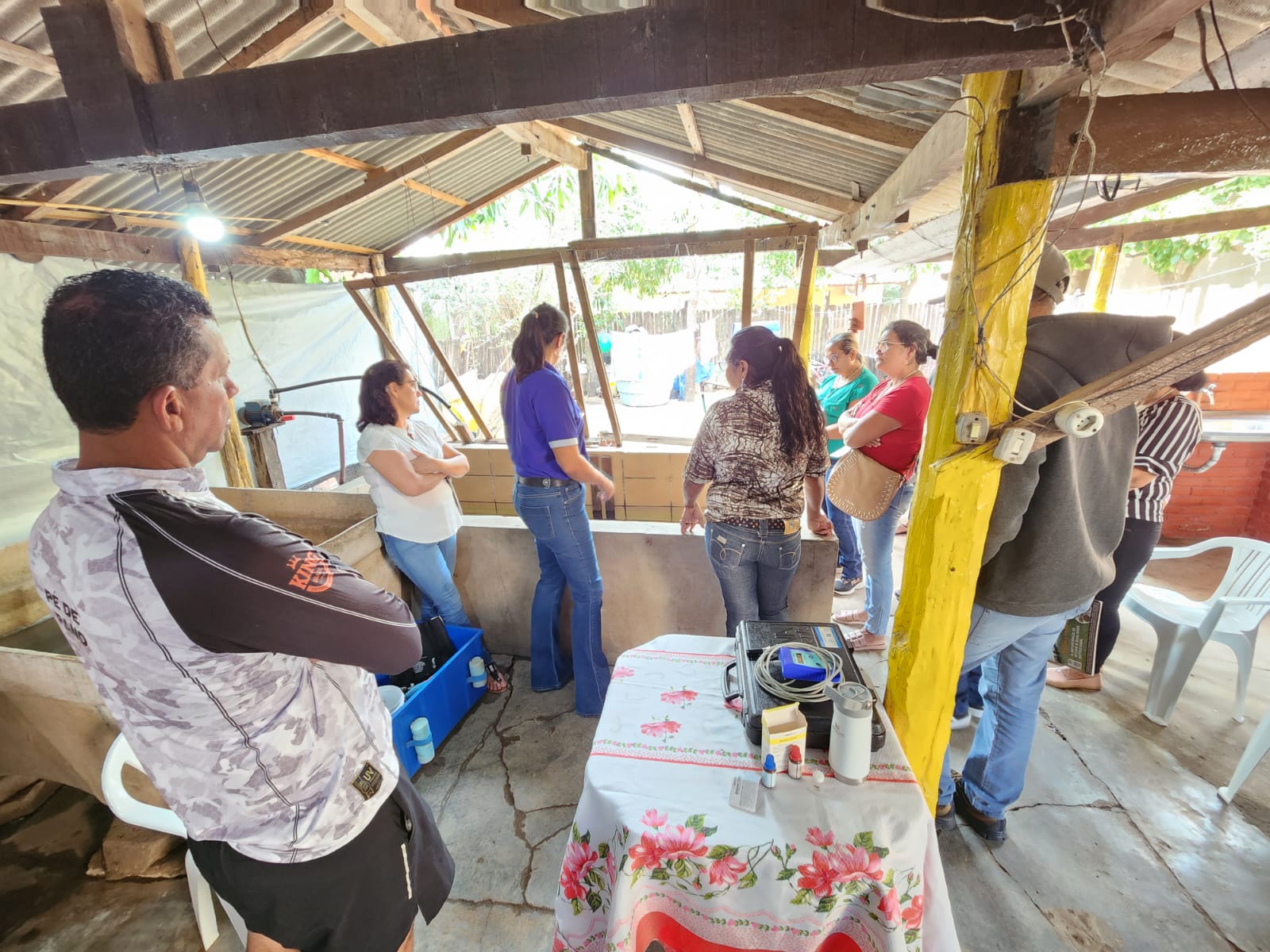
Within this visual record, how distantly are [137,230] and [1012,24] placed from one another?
16.9ft

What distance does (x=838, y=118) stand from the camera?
2.34m

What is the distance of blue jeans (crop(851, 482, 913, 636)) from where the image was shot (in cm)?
284

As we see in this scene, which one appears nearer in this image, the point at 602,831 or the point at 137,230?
the point at 602,831

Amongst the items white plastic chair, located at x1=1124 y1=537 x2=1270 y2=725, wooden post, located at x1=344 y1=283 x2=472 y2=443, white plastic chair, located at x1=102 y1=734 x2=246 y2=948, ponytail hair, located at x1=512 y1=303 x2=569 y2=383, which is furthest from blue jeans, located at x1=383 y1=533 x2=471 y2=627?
white plastic chair, located at x1=1124 y1=537 x2=1270 y2=725

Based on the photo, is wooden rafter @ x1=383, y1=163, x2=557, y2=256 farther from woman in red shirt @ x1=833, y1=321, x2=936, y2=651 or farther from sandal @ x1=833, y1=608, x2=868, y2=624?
sandal @ x1=833, y1=608, x2=868, y2=624

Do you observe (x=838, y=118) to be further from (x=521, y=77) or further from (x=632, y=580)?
(x=632, y=580)

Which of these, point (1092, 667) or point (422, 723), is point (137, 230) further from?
point (1092, 667)

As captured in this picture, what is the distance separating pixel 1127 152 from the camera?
3.92 feet

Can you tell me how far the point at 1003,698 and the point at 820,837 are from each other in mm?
1176

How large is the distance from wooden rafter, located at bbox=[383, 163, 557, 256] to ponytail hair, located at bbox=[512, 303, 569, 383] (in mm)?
4087

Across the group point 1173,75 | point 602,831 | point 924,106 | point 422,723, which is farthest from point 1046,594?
point 422,723

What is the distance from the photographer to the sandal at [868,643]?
3.02m

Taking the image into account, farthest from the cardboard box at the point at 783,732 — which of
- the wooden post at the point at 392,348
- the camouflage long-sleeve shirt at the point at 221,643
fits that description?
the wooden post at the point at 392,348

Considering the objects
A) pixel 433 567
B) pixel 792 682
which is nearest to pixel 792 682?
pixel 792 682
